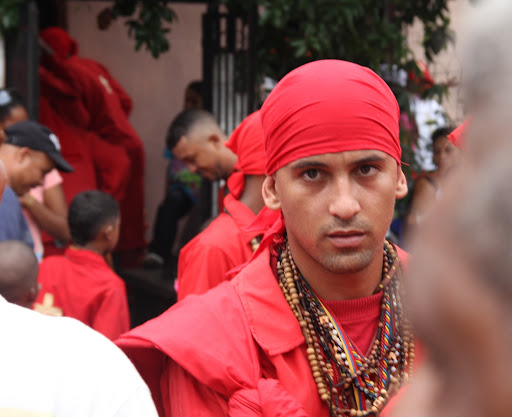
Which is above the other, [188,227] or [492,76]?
[492,76]

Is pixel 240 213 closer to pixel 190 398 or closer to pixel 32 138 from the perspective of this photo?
pixel 190 398

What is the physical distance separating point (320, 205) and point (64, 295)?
237 cm

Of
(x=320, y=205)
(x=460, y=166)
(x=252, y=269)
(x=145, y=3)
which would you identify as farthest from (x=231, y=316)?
(x=145, y=3)

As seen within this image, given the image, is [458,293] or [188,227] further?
[188,227]

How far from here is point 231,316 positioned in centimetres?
187

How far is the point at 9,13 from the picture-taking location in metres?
4.80

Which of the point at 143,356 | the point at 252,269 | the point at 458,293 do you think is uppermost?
the point at 458,293

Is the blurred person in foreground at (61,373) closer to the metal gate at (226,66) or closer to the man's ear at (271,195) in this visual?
the man's ear at (271,195)

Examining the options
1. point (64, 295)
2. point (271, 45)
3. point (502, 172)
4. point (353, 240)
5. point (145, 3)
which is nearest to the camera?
point (502, 172)

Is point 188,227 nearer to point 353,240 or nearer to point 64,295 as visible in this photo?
point 64,295

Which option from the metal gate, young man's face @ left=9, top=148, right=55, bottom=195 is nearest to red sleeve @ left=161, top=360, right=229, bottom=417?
young man's face @ left=9, top=148, right=55, bottom=195

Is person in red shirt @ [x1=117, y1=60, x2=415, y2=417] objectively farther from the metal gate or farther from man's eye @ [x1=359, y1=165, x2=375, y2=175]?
the metal gate

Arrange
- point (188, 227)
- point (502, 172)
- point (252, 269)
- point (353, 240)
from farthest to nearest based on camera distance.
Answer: point (188, 227), point (252, 269), point (353, 240), point (502, 172)

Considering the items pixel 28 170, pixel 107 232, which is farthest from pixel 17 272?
pixel 107 232
